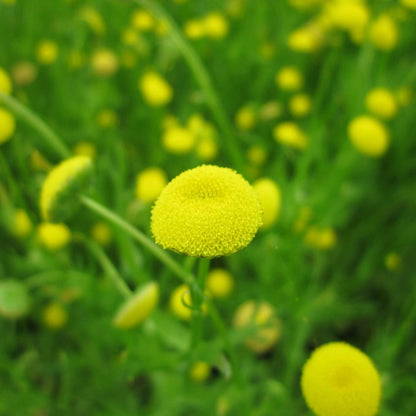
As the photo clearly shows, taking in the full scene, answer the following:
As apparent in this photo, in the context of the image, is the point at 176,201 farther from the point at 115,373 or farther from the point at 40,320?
the point at 40,320

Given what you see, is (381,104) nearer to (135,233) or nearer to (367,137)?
(367,137)

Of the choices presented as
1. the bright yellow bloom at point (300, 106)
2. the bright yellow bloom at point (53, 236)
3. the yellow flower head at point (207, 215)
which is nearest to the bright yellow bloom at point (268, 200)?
the yellow flower head at point (207, 215)

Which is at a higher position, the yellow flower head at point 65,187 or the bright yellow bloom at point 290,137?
the bright yellow bloom at point 290,137

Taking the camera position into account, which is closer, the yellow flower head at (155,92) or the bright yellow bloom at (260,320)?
the bright yellow bloom at (260,320)

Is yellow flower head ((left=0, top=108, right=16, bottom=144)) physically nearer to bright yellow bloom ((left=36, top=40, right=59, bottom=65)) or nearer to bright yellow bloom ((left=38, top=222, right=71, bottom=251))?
bright yellow bloom ((left=38, top=222, right=71, bottom=251))

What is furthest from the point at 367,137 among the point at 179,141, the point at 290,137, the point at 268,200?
the point at 179,141

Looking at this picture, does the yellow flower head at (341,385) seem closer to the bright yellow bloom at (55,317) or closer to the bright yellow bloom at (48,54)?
the bright yellow bloom at (55,317)

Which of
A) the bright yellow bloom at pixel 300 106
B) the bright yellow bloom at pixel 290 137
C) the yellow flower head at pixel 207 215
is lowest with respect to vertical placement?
the yellow flower head at pixel 207 215

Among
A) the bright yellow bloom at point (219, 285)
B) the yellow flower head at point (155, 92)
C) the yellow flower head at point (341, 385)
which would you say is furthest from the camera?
the yellow flower head at point (155, 92)

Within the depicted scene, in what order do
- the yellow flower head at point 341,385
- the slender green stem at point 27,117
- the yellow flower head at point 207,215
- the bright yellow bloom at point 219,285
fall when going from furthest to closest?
the bright yellow bloom at point 219,285, the slender green stem at point 27,117, the yellow flower head at point 341,385, the yellow flower head at point 207,215
